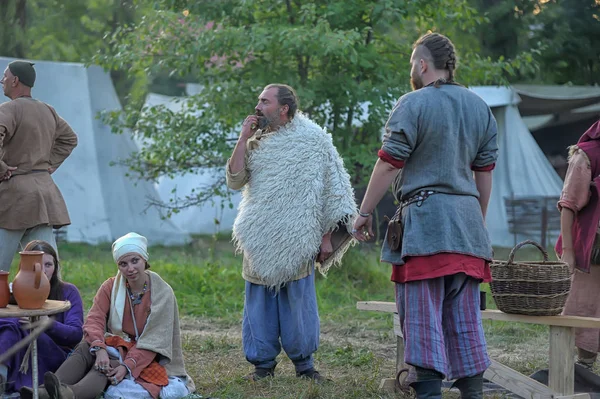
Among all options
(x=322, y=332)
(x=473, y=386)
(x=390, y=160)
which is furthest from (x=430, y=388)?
(x=322, y=332)

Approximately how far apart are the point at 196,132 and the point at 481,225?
485 cm

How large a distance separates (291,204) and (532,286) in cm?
139

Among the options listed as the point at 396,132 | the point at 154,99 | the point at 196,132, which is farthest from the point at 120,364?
the point at 154,99

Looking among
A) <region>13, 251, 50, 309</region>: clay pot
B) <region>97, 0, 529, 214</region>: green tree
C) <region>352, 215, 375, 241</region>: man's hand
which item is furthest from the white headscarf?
<region>97, 0, 529, 214</region>: green tree

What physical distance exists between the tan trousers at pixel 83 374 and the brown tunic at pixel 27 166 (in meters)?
1.42

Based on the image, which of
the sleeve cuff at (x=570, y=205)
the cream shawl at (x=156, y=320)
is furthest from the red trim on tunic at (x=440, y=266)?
the cream shawl at (x=156, y=320)

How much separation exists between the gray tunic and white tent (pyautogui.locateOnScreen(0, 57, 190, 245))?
8491 mm

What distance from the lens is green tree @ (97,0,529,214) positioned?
785 cm

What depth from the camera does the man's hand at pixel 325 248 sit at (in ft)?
15.9

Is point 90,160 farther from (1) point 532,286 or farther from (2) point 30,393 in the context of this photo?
(1) point 532,286

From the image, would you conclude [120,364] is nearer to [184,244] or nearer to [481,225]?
[481,225]

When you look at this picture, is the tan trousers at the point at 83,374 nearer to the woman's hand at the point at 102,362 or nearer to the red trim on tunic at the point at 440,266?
the woman's hand at the point at 102,362

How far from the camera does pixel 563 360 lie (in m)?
4.22

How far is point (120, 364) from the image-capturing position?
4.36 metres
